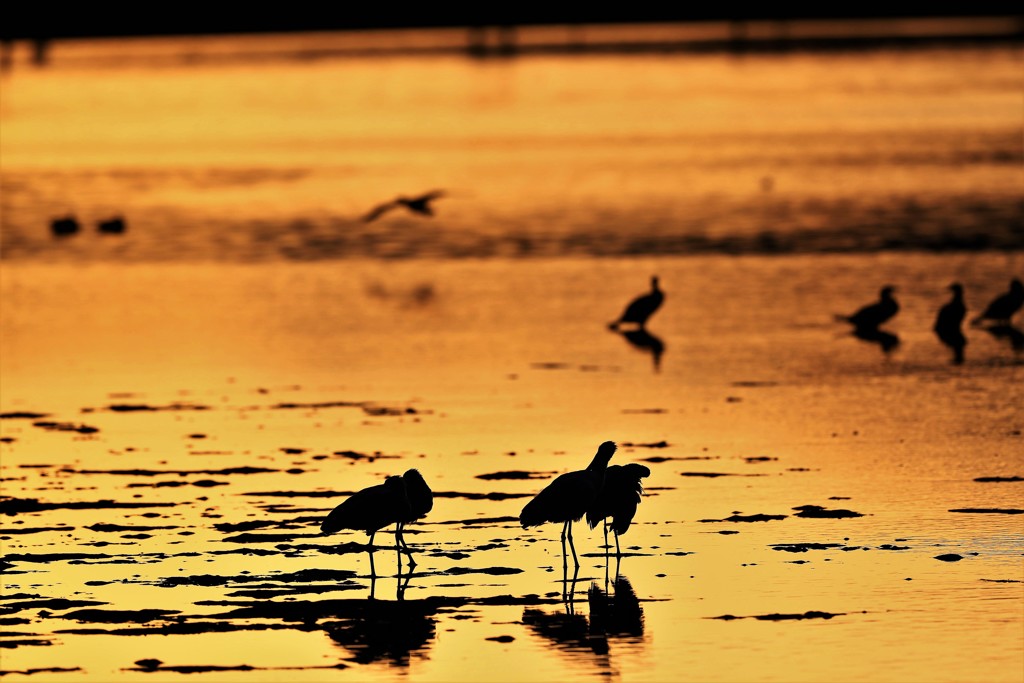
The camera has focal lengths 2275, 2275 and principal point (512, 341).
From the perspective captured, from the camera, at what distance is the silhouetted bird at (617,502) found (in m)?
13.8

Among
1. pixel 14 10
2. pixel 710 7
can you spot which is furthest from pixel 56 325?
pixel 710 7

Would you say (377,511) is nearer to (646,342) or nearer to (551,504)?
(551,504)

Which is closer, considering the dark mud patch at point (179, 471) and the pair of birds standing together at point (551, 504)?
the pair of birds standing together at point (551, 504)

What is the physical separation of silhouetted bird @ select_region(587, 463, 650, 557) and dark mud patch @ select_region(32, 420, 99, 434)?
262 inches

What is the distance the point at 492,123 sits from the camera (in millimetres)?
77500

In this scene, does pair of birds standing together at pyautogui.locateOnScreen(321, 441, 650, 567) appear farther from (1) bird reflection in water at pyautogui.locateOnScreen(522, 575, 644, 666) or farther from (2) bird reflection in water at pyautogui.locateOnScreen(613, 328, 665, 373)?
(2) bird reflection in water at pyautogui.locateOnScreen(613, 328, 665, 373)

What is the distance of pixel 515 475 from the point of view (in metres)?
16.6

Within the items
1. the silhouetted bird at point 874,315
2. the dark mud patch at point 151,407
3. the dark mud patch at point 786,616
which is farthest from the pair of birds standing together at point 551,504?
the silhouetted bird at point 874,315

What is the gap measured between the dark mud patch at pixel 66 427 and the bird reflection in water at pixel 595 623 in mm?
7539

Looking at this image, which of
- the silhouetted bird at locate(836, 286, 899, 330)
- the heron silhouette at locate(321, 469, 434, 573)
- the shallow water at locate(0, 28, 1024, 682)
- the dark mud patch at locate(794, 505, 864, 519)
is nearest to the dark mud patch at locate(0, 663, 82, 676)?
the shallow water at locate(0, 28, 1024, 682)

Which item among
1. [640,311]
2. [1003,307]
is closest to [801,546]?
[640,311]

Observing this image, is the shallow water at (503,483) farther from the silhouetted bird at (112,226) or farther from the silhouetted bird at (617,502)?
the silhouetted bird at (112,226)

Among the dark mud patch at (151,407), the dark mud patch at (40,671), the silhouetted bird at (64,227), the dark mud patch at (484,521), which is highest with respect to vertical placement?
the silhouetted bird at (64,227)

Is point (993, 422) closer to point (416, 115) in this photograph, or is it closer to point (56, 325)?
point (56, 325)
